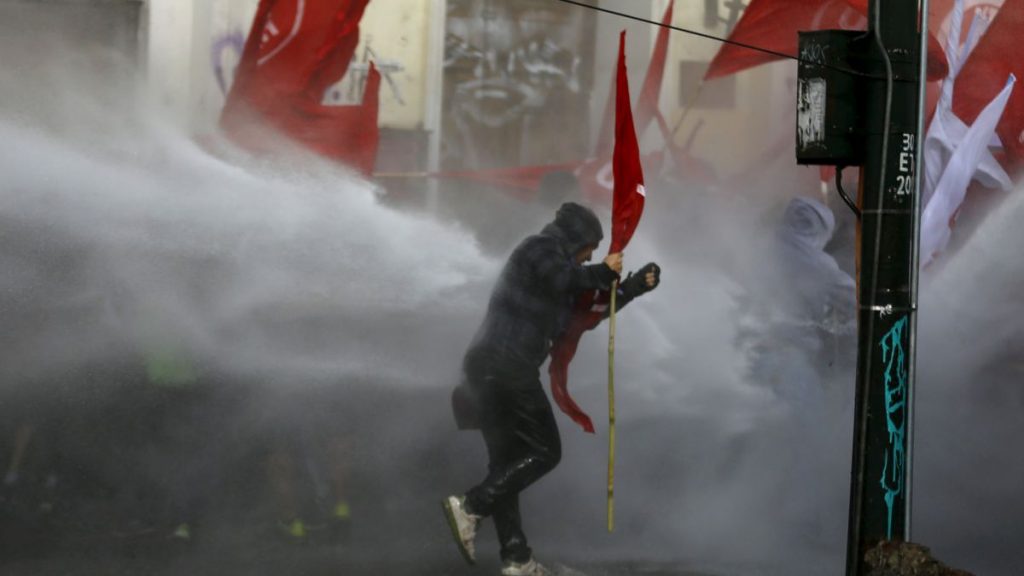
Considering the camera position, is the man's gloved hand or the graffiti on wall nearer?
the man's gloved hand

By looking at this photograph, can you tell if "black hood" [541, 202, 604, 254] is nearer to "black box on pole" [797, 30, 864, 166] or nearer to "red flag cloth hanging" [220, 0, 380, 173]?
"red flag cloth hanging" [220, 0, 380, 173]

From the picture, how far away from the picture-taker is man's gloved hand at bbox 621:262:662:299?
24.5 ft

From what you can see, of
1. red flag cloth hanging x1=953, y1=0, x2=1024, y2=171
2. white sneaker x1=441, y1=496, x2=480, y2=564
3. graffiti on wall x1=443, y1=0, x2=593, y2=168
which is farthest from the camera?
red flag cloth hanging x1=953, y1=0, x2=1024, y2=171

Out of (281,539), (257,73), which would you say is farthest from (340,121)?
(281,539)

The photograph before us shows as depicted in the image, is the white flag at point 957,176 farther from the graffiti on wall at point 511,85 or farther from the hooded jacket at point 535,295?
the hooded jacket at point 535,295

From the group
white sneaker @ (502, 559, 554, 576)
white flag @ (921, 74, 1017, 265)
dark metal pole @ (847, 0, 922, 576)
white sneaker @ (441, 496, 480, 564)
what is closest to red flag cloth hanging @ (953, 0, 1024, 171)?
white flag @ (921, 74, 1017, 265)

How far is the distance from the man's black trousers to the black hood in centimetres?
77

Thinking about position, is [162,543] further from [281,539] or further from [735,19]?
[735,19]

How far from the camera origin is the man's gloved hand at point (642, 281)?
746cm

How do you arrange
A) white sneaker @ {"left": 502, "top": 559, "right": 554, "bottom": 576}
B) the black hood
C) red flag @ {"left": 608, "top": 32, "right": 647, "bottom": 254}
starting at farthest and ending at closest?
the black hood, red flag @ {"left": 608, "top": 32, "right": 647, "bottom": 254}, white sneaker @ {"left": 502, "top": 559, "right": 554, "bottom": 576}

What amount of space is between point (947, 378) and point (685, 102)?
2.39m

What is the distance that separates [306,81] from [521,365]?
7.28 feet

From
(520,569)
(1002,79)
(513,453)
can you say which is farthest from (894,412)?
(1002,79)

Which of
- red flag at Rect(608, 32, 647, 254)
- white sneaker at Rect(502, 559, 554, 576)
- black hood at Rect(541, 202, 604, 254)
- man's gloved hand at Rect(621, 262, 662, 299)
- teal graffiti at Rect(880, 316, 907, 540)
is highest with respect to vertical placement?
red flag at Rect(608, 32, 647, 254)
